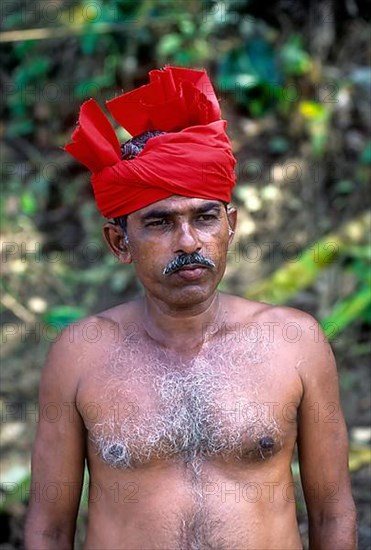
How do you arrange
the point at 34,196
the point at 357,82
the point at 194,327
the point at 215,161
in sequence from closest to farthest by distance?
the point at 215,161, the point at 194,327, the point at 357,82, the point at 34,196

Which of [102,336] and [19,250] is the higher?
[102,336]

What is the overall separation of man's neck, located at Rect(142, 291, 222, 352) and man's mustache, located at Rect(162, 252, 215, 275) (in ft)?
0.68

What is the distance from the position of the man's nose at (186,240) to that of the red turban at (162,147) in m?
0.08

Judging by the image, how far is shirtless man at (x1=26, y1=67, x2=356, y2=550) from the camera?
2270mm

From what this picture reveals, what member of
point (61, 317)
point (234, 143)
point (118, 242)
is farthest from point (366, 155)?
point (118, 242)

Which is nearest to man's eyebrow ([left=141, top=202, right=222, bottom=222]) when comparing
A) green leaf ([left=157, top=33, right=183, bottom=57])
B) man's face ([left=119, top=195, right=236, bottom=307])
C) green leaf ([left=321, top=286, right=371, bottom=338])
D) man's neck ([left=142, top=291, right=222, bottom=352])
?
man's face ([left=119, top=195, right=236, bottom=307])

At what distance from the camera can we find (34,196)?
5957 mm

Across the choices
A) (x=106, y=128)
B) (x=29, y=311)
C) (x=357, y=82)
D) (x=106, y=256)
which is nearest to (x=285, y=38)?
(x=357, y=82)

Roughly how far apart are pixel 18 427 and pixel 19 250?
136cm

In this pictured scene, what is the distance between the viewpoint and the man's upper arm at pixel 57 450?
239 centimetres

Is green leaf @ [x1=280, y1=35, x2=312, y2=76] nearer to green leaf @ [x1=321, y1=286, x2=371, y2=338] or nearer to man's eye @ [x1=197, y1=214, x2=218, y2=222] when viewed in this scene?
green leaf @ [x1=321, y1=286, x2=371, y2=338]

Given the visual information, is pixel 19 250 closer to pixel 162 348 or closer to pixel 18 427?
pixel 18 427

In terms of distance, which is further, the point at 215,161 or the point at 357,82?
the point at 357,82

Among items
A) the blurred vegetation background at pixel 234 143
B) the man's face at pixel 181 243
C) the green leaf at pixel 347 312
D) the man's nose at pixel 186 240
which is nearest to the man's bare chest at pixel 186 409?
the man's face at pixel 181 243
